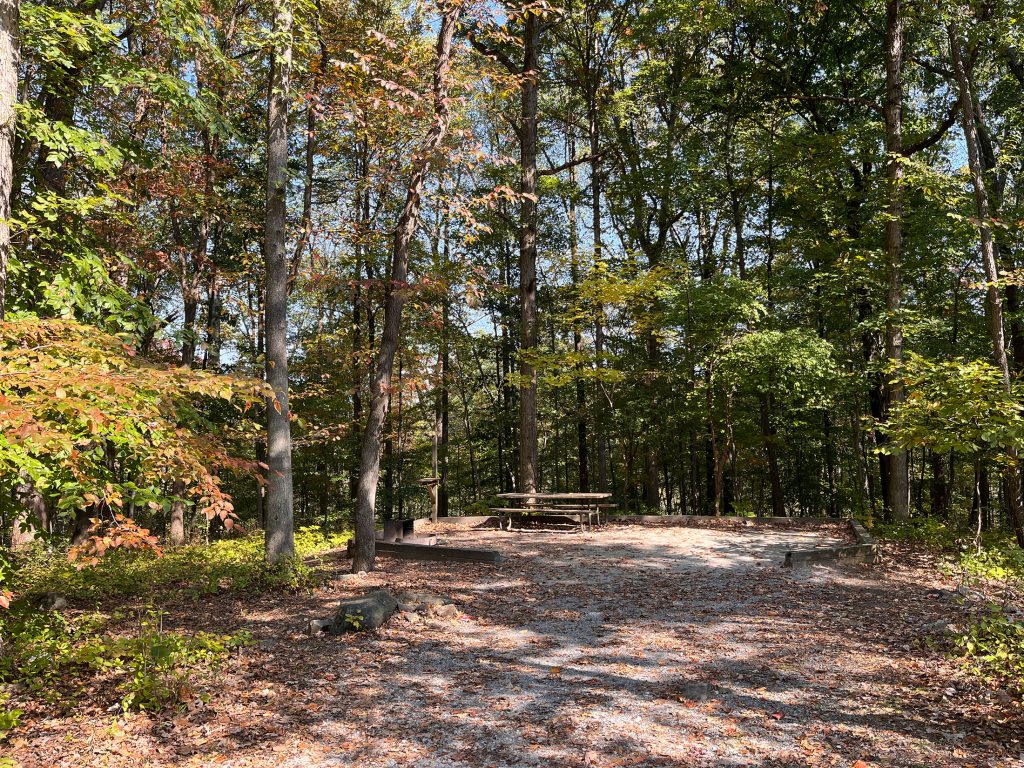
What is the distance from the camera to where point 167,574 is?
8.44 metres

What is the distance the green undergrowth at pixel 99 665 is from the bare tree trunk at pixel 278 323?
3.37 metres

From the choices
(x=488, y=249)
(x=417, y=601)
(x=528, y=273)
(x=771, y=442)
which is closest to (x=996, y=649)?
(x=417, y=601)

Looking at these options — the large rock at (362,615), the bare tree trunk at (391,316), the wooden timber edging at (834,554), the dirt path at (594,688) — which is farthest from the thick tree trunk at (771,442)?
the large rock at (362,615)

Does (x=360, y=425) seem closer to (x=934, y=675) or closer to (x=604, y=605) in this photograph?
(x=604, y=605)

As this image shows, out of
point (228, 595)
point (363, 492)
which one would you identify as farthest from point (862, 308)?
point (228, 595)

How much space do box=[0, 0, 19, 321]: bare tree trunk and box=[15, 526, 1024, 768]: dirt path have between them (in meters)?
3.17

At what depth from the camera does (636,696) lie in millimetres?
4418

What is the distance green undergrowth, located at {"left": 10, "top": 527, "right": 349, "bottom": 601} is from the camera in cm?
760

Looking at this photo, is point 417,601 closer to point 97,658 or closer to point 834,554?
point 97,658

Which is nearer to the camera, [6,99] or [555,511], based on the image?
[6,99]

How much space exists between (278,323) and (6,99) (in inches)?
181

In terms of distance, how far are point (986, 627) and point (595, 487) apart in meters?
23.5

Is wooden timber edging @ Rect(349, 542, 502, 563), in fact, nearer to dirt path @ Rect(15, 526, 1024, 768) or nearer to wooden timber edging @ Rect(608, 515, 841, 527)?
dirt path @ Rect(15, 526, 1024, 768)

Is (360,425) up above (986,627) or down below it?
above
